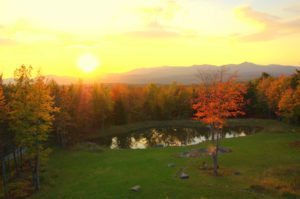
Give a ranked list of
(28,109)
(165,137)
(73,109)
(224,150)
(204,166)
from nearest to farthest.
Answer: (28,109) → (204,166) → (224,150) → (73,109) → (165,137)

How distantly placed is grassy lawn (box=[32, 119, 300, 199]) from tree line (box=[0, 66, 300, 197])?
5.82 metres

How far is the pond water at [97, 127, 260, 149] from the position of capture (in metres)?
79.2

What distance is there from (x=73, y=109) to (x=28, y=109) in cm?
4269

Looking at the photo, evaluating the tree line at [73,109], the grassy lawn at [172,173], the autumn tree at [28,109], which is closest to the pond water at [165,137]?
the tree line at [73,109]

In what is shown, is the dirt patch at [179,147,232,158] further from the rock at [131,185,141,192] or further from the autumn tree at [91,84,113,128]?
the autumn tree at [91,84,113,128]

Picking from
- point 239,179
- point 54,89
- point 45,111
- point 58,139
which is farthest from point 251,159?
point 54,89

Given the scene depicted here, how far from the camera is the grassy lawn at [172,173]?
3303 cm

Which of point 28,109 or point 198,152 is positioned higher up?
point 28,109

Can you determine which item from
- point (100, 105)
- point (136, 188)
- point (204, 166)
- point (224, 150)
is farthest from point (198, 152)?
point (100, 105)

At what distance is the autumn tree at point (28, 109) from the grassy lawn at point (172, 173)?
25.0ft

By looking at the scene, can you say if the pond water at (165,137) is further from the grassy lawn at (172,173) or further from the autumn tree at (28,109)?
the autumn tree at (28,109)

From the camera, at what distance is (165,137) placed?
88312 millimetres

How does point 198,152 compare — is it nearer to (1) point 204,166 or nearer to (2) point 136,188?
(1) point 204,166

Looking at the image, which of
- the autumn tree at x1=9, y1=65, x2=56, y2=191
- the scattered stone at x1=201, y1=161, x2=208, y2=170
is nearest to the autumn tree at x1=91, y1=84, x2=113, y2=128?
the autumn tree at x1=9, y1=65, x2=56, y2=191
